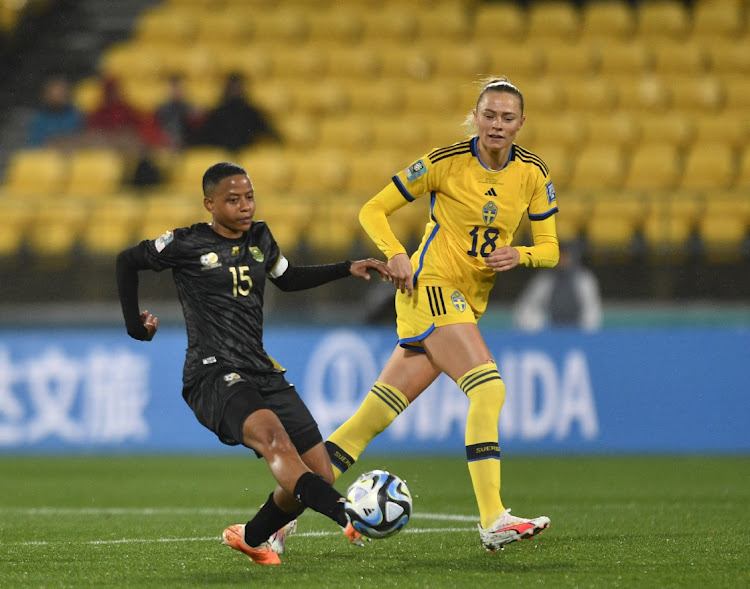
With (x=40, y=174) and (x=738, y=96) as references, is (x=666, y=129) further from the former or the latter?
(x=40, y=174)

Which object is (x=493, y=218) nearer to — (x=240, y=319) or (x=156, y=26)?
(x=240, y=319)

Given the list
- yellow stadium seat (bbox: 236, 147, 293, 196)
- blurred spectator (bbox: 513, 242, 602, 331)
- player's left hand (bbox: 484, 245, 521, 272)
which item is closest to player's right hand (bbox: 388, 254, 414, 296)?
player's left hand (bbox: 484, 245, 521, 272)

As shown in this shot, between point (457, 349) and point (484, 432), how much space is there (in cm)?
45

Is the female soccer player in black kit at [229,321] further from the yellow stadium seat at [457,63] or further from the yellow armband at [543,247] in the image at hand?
the yellow stadium seat at [457,63]

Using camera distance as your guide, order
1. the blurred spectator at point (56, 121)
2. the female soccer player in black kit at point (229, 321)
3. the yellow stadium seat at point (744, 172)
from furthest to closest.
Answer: the blurred spectator at point (56, 121)
the yellow stadium seat at point (744, 172)
the female soccer player in black kit at point (229, 321)

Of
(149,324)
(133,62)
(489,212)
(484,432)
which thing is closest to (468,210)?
(489,212)

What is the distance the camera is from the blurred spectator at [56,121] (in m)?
16.4

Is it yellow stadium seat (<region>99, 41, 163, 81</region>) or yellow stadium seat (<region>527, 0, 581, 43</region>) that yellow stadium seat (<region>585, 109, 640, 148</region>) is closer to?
yellow stadium seat (<region>527, 0, 581, 43</region>)

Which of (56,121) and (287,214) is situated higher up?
(56,121)

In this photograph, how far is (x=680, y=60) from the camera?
17.9 meters

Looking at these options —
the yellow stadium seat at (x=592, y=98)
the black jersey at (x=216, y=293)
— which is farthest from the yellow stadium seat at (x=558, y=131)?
the black jersey at (x=216, y=293)

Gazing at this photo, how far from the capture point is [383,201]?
21.2 feet

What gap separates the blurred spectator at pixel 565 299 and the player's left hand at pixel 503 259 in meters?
6.62

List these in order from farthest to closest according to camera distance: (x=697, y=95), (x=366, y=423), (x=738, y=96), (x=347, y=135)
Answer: (x=697, y=95)
(x=738, y=96)
(x=347, y=135)
(x=366, y=423)
